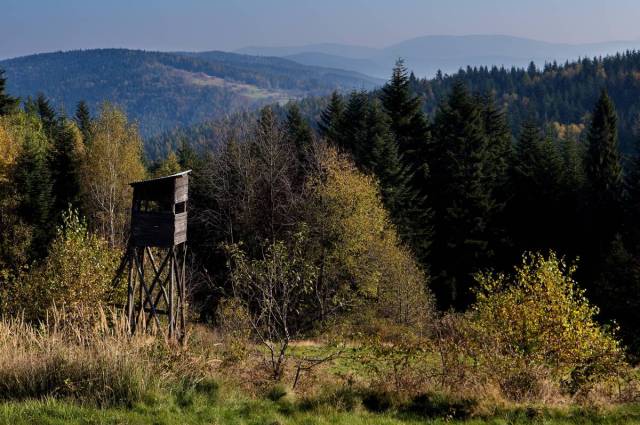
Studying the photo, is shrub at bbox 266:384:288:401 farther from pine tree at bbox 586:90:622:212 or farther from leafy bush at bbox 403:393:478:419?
pine tree at bbox 586:90:622:212

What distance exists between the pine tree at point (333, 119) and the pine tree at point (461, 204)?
8336 millimetres

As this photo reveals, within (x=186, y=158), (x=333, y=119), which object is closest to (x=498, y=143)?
(x=333, y=119)

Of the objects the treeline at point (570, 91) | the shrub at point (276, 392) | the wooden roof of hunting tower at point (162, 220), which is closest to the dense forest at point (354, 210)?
the wooden roof of hunting tower at point (162, 220)

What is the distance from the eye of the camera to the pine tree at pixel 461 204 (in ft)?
143

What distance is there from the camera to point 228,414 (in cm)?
895

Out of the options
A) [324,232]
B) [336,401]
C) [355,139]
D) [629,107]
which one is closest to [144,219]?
[336,401]

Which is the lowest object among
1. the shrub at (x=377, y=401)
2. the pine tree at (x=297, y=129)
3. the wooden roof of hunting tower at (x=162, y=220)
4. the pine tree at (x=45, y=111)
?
the shrub at (x=377, y=401)

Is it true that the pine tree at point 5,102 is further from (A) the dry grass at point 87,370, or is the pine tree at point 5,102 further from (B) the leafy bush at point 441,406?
(B) the leafy bush at point 441,406

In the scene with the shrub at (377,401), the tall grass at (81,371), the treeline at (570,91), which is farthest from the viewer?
the treeline at (570,91)

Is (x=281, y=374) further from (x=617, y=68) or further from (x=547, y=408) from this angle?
(x=617, y=68)

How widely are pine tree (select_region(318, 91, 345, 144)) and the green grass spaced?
119 ft

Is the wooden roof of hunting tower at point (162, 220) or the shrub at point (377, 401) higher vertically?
the wooden roof of hunting tower at point (162, 220)

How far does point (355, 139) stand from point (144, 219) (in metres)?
29.2

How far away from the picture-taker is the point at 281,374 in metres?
11.6
